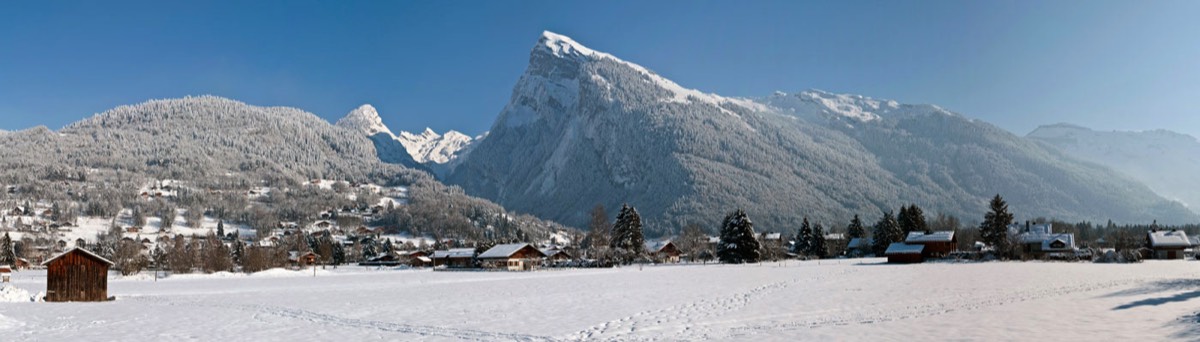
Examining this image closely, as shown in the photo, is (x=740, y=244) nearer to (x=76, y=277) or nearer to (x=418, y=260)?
(x=418, y=260)

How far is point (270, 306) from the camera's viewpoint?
34688 millimetres

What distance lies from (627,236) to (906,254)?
35611 millimetres

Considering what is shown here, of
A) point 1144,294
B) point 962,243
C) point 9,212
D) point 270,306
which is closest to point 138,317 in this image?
point 270,306

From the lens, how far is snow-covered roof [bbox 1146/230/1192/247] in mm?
96625

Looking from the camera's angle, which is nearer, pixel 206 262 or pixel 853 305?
pixel 853 305

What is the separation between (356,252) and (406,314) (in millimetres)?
150776

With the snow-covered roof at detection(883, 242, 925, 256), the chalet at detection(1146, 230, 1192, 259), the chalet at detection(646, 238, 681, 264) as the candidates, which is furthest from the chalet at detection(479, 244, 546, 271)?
the chalet at detection(1146, 230, 1192, 259)

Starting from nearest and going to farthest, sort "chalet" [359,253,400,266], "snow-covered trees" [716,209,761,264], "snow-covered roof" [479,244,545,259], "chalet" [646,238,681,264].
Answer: "snow-covered trees" [716,209,761,264] → "snow-covered roof" [479,244,545,259] → "chalet" [646,238,681,264] → "chalet" [359,253,400,266]

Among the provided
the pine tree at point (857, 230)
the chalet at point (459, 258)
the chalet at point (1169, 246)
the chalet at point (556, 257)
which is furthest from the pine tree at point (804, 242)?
the chalet at point (459, 258)

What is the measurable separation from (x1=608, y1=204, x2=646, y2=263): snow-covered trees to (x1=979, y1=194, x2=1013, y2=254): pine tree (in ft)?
144

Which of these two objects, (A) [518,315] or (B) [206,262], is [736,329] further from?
(B) [206,262]

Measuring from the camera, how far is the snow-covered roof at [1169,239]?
96625 millimetres

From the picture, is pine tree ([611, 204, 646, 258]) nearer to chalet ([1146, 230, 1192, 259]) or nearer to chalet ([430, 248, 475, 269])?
chalet ([430, 248, 475, 269])

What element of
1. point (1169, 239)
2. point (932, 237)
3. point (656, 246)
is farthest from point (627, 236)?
point (1169, 239)
